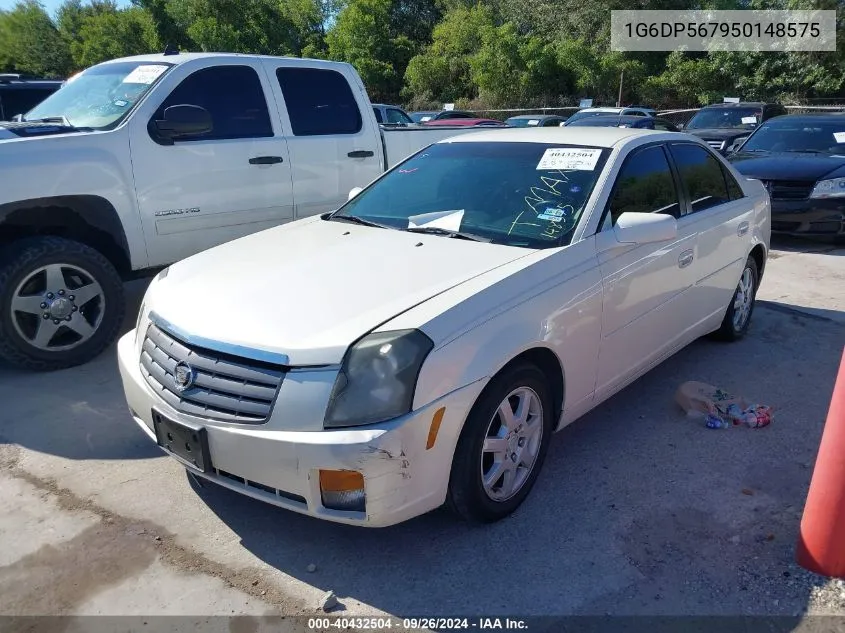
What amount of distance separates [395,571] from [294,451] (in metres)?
0.72

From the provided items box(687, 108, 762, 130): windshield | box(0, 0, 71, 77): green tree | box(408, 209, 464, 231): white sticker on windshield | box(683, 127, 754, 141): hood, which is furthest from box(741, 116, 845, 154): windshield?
box(0, 0, 71, 77): green tree

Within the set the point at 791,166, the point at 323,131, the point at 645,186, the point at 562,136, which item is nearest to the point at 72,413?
the point at 323,131

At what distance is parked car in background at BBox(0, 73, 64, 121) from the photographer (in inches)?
351

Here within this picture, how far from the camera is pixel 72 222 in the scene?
4.96 metres

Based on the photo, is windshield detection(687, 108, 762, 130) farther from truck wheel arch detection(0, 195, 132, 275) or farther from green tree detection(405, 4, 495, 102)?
green tree detection(405, 4, 495, 102)

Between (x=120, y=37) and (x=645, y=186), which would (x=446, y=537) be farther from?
(x=120, y=37)

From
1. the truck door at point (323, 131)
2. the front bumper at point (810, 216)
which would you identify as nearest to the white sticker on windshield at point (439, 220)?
the truck door at point (323, 131)

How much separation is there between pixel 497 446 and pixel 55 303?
132 inches

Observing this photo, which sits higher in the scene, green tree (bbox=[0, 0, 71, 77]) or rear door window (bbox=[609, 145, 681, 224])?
green tree (bbox=[0, 0, 71, 77])

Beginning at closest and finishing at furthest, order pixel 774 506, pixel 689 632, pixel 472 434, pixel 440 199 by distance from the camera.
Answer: pixel 689 632 < pixel 472 434 < pixel 774 506 < pixel 440 199

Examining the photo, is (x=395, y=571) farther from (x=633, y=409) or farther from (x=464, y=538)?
(x=633, y=409)

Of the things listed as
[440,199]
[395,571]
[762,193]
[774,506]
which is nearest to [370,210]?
[440,199]

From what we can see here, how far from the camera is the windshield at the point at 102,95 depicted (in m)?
5.19

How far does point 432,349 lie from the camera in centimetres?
266
